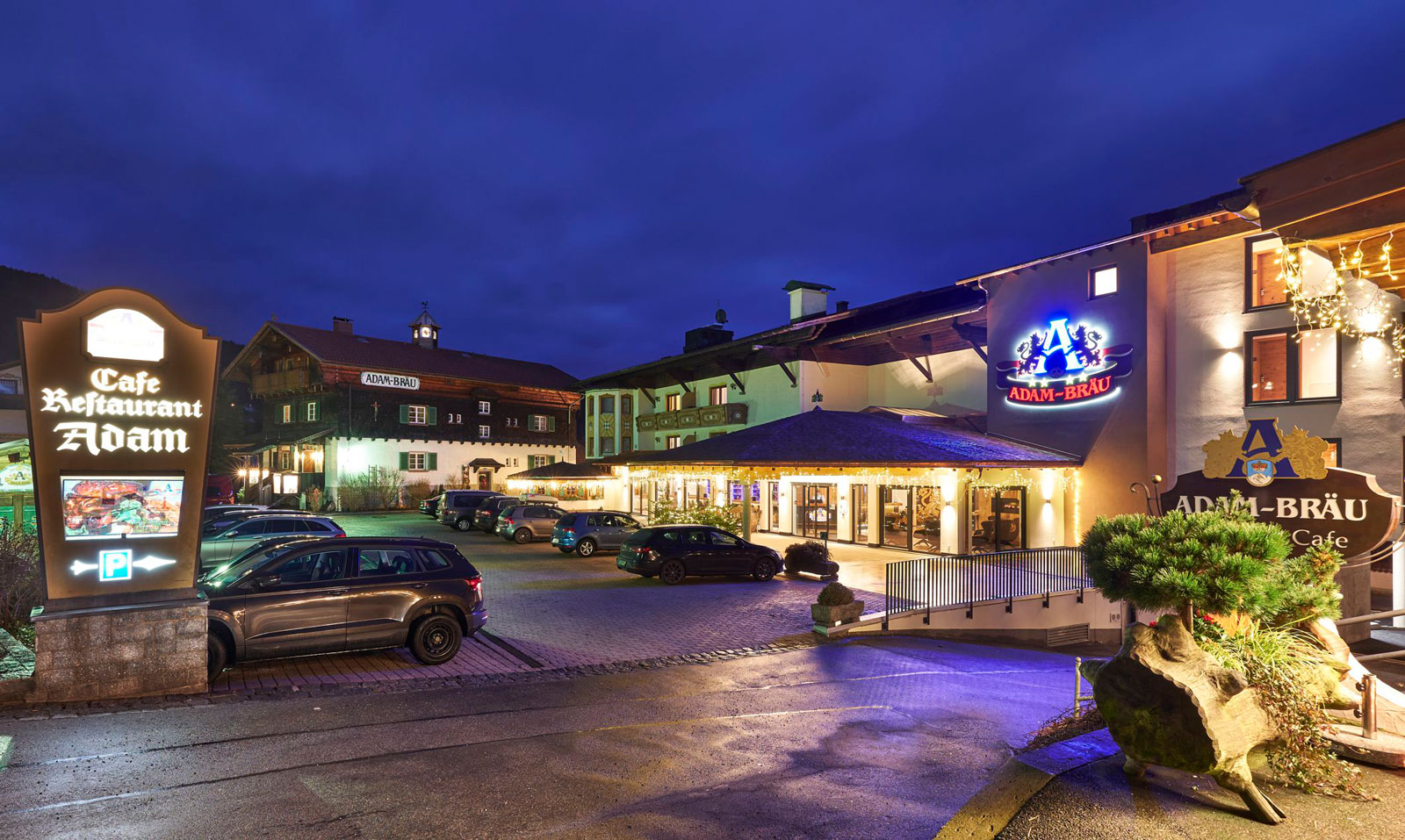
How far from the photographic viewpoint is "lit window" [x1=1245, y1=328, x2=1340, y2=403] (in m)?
16.7

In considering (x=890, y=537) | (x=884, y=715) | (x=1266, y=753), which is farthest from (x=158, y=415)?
(x=890, y=537)

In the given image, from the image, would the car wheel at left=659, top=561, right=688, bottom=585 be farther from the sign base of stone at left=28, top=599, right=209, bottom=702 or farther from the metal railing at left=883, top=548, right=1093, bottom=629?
the sign base of stone at left=28, top=599, right=209, bottom=702

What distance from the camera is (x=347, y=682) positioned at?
9.41 meters

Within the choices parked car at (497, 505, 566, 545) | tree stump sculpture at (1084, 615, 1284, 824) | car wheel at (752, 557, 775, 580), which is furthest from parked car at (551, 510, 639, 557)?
tree stump sculpture at (1084, 615, 1284, 824)

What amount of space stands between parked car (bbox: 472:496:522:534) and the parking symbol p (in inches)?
851

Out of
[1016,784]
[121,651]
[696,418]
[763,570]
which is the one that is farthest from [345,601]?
[696,418]

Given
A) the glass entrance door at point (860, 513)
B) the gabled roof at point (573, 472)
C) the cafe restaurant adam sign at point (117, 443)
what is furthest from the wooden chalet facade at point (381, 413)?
the cafe restaurant adam sign at point (117, 443)

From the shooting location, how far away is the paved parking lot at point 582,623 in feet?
33.3

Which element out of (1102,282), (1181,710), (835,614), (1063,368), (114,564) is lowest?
(835,614)

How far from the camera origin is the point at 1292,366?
1727cm

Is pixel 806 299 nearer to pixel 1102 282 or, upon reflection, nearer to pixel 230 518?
pixel 1102 282

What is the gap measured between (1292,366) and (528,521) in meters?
23.3

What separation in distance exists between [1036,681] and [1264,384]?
1155 centimetres

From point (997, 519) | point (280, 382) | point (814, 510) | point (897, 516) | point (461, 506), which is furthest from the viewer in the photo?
point (280, 382)
